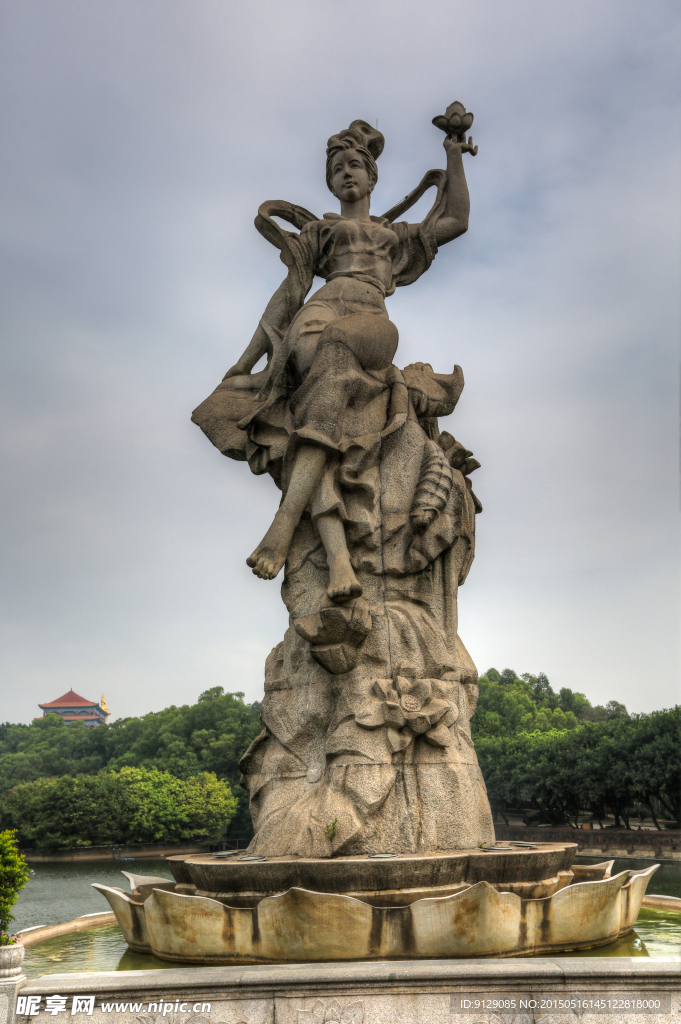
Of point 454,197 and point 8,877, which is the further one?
point 454,197

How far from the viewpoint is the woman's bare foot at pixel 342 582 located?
691cm

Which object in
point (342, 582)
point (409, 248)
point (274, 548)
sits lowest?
point (342, 582)

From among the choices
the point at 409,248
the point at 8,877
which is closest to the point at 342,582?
the point at 8,877

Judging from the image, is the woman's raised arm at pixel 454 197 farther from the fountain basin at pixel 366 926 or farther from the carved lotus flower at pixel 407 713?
the fountain basin at pixel 366 926

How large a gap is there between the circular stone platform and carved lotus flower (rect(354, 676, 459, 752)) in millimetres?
990

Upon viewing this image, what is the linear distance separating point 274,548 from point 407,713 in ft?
6.07

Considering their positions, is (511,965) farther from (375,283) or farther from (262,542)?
(375,283)

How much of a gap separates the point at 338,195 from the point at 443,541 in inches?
162

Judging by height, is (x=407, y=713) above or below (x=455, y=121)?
below

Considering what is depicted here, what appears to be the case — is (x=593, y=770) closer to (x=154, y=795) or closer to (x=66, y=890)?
(x=154, y=795)

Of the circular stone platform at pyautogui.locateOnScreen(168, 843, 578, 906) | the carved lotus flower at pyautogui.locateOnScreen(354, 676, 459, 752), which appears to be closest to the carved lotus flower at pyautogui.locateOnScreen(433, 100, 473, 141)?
the carved lotus flower at pyautogui.locateOnScreen(354, 676, 459, 752)

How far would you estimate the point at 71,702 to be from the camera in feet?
322

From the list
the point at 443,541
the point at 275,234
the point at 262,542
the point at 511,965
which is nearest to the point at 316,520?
the point at 262,542

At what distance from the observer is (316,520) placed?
7.60 m
